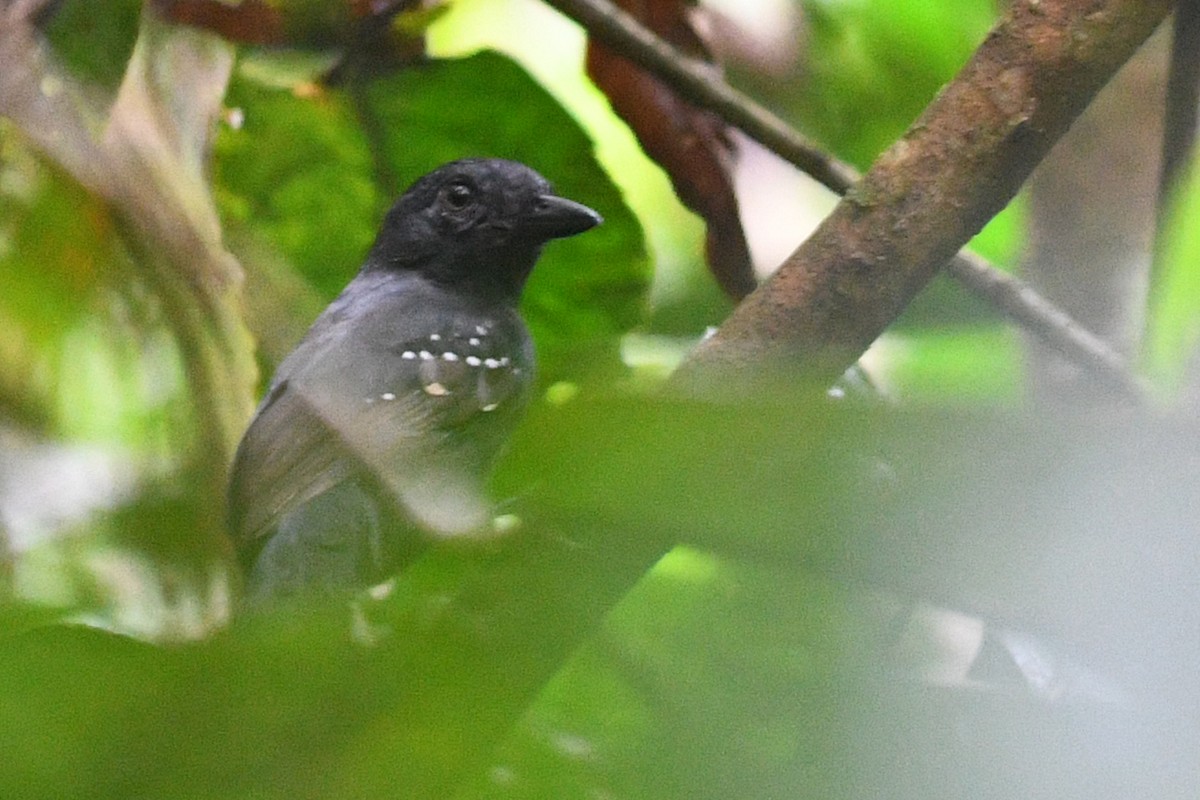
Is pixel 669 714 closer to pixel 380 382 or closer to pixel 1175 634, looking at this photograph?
pixel 1175 634

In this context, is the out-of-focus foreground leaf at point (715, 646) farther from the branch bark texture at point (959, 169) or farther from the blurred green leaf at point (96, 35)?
the blurred green leaf at point (96, 35)

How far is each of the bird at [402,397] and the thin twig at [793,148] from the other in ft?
0.79

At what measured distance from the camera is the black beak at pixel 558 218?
6.15 feet

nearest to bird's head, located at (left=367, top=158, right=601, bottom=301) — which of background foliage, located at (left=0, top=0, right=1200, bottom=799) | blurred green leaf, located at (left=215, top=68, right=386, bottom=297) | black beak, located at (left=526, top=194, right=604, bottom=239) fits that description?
black beak, located at (left=526, top=194, right=604, bottom=239)

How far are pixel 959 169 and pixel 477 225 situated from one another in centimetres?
113

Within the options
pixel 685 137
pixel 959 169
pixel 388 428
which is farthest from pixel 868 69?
pixel 388 428

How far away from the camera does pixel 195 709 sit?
0.39 meters

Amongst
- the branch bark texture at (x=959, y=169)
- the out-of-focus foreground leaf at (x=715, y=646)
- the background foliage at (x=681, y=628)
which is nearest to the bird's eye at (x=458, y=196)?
the branch bark texture at (x=959, y=169)

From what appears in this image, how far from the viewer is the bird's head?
196 cm

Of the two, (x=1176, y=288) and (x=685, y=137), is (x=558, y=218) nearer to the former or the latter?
(x=685, y=137)

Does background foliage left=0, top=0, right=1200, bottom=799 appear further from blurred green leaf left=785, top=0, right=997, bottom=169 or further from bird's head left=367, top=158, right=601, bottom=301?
Result: blurred green leaf left=785, top=0, right=997, bottom=169

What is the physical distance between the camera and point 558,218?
1927mm

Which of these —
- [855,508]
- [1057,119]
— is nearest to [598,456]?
[855,508]

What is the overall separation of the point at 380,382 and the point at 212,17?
0.79 m
